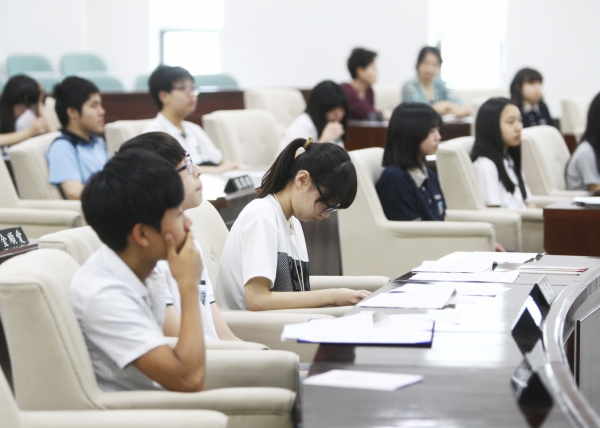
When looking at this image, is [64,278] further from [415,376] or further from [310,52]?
[310,52]

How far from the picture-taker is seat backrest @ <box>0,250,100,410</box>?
4.55ft

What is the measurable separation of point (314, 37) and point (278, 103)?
10.5ft

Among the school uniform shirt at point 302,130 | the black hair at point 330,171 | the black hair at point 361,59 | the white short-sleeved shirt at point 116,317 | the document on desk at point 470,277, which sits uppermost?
the black hair at point 361,59

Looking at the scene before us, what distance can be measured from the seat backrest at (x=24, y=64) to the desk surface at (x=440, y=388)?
8.20 m

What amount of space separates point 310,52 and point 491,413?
9532mm

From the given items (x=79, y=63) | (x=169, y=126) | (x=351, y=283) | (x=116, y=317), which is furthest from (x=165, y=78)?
(x=79, y=63)

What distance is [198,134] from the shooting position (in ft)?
15.5

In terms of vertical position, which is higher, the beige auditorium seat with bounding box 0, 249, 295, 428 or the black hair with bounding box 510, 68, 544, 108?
the black hair with bounding box 510, 68, 544, 108

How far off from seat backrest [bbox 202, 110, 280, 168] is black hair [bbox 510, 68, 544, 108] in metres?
2.15

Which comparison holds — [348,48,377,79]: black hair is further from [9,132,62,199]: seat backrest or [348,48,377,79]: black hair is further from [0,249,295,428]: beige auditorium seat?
[0,249,295,428]: beige auditorium seat

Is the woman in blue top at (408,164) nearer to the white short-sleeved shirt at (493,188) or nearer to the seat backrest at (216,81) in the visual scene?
the white short-sleeved shirt at (493,188)

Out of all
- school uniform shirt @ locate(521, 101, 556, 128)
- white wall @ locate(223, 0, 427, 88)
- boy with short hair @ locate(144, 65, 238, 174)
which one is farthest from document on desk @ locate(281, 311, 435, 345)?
white wall @ locate(223, 0, 427, 88)

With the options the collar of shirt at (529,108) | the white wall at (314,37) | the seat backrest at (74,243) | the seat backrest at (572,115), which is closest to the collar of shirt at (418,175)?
the seat backrest at (74,243)

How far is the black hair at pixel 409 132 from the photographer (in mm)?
3318
